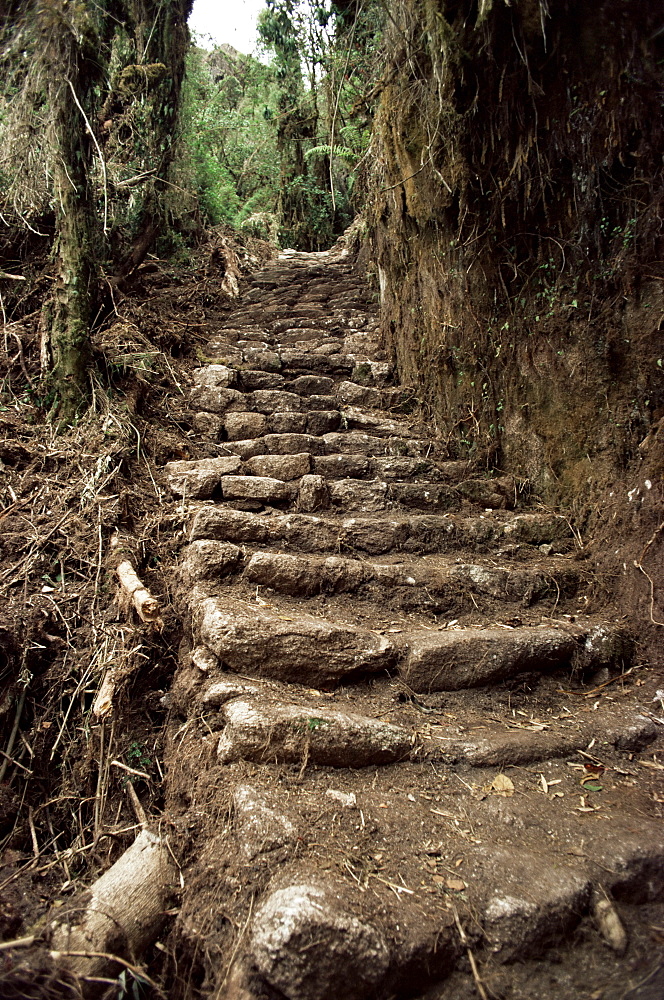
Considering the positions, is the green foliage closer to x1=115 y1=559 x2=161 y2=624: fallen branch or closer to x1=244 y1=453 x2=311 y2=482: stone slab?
x1=244 y1=453 x2=311 y2=482: stone slab

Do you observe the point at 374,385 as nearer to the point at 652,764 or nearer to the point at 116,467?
the point at 116,467

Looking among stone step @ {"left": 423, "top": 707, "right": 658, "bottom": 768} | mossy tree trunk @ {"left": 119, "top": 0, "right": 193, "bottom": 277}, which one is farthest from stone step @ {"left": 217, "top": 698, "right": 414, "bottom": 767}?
mossy tree trunk @ {"left": 119, "top": 0, "right": 193, "bottom": 277}

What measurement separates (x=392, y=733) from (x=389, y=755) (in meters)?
0.08

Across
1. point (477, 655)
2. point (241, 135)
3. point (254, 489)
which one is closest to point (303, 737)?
point (477, 655)

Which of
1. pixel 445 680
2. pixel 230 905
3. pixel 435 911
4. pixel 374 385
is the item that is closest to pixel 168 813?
pixel 230 905

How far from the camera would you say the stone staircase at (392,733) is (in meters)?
1.52

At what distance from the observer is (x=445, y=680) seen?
2.45 metres

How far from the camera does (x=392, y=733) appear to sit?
213cm

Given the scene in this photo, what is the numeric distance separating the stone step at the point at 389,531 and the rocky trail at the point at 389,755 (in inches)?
0.5

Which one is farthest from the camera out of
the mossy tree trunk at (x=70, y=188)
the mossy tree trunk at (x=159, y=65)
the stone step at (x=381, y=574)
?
the mossy tree trunk at (x=159, y=65)

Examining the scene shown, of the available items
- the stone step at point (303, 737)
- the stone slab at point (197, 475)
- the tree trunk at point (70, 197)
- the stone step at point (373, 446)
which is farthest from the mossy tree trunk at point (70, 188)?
the stone step at point (303, 737)

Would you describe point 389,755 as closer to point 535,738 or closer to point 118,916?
point 535,738

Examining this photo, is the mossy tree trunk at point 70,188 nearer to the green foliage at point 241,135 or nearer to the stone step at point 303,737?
the stone step at point 303,737

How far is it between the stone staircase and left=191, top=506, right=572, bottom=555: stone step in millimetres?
12
